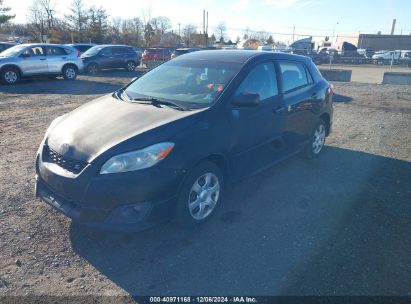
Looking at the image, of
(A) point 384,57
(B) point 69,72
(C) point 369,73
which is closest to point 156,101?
(B) point 69,72

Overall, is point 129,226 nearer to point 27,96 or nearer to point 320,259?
point 320,259

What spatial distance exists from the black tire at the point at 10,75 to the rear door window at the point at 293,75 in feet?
42.0

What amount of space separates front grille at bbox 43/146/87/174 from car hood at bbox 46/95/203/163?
0.04 m

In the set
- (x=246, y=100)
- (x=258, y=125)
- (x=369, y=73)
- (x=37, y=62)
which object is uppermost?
(x=246, y=100)

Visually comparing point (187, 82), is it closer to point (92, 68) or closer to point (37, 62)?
point (37, 62)

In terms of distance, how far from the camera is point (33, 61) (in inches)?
555

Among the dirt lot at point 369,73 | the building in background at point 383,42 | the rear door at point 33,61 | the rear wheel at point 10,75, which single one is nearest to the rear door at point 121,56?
the rear door at point 33,61

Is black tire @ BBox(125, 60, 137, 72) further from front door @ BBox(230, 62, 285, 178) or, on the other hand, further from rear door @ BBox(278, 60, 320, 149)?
front door @ BBox(230, 62, 285, 178)

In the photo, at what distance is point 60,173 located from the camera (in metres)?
3.05

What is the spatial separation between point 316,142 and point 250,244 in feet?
9.69

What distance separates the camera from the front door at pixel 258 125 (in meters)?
3.75

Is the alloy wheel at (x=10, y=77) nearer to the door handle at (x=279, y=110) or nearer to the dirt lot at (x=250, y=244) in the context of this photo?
the dirt lot at (x=250, y=244)

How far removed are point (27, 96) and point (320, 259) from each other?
11.4 metres

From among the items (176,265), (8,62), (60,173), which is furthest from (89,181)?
(8,62)
